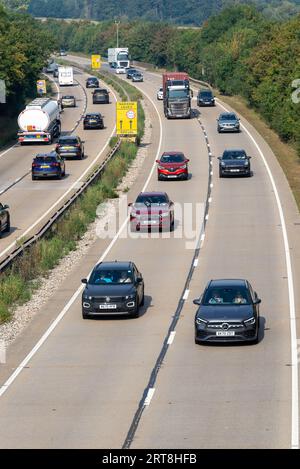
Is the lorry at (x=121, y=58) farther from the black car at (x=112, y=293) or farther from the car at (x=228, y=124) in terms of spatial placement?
the black car at (x=112, y=293)

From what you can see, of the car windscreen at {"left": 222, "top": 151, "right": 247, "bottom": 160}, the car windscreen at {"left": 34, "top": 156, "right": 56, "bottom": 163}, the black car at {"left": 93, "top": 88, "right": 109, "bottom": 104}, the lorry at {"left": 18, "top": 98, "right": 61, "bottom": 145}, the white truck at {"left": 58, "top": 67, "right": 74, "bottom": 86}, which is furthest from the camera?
the white truck at {"left": 58, "top": 67, "right": 74, "bottom": 86}

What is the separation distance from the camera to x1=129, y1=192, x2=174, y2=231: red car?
149 ft

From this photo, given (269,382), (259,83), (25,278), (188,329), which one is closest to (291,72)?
(259,83)

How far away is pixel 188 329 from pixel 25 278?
27.6 ft

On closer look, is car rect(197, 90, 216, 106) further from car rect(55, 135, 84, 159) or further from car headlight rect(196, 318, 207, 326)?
car headlight rect(196, 318, 207, 326)

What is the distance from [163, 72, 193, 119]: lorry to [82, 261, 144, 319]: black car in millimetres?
60387

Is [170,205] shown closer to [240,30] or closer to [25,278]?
[25,278]

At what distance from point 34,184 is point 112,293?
101 ft

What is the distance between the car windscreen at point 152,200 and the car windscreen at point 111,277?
576 inches

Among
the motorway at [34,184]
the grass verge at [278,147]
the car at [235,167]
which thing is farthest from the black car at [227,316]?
the car at [235,167]

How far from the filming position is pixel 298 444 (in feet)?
63.3

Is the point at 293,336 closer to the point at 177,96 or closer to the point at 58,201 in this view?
the point at 58,201

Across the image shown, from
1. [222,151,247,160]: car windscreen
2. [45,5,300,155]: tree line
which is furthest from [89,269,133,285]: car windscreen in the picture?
[45,5,300,155]: tree line

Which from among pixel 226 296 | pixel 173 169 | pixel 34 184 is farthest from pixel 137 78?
pixel 226 296
